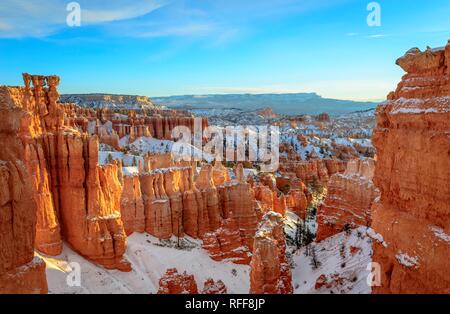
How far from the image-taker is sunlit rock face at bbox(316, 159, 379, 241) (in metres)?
28.7

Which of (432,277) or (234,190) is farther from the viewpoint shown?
(234,190)

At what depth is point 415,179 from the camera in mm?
9000

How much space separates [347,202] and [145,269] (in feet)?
54.8

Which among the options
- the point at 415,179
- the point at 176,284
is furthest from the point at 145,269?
the point at 415,179

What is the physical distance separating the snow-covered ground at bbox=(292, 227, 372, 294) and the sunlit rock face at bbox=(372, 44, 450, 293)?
6329 millimetres

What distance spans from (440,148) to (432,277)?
270 cm

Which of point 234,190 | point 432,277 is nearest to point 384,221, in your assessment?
point 432,277

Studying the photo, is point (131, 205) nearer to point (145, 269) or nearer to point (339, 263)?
point (145, 269)

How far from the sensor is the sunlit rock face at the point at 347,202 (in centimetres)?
2872

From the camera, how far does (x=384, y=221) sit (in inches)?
397

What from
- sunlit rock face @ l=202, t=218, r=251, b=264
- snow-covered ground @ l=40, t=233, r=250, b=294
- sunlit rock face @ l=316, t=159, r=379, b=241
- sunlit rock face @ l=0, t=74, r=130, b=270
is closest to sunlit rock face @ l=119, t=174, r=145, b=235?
snow-covered ground @ l=40, t=233, r=250, b=294

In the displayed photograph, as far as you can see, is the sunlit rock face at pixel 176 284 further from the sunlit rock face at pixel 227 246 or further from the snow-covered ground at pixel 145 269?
the sunlit rock face at pixel 227 246

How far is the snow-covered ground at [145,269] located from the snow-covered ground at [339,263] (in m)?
3.37
